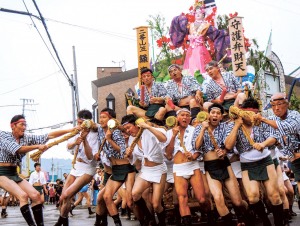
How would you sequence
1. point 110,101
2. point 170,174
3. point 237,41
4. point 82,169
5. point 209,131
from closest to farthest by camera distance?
point 209,131 < point 82,169 < point 170,174 < point 237,41 < point 110,101

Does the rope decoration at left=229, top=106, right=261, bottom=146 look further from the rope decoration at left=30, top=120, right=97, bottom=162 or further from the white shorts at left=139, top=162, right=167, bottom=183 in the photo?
the rope decoration at left=30, top=120, right=97, bottom=162

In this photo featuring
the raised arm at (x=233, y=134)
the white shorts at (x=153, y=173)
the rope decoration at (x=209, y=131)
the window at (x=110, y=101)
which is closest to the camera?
the raised arm at (x=233, y=134)

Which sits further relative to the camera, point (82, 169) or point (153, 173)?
point (82, 169)

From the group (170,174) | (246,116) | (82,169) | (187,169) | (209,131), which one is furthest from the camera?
(170,174)

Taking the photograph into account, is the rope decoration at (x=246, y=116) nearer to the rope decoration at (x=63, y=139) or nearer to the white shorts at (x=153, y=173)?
the white shorts at (x=153, y=173)

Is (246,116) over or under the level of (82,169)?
over

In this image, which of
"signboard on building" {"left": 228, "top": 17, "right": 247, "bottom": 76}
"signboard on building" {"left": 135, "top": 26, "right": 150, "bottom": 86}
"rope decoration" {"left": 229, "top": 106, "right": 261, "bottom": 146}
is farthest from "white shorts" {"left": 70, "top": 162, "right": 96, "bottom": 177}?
"signboard on building" {"left": 135, "top": 26, "right": 150, "bottom": 86}

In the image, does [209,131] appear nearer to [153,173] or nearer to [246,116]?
[246,116]

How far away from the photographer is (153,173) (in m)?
8.62

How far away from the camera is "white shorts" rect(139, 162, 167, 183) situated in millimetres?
8586

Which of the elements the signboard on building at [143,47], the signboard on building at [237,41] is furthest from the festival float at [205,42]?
the signboard on building at [143,47]

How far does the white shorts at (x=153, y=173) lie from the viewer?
28.2 ft

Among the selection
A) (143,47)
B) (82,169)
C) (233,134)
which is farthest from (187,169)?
(143,47)

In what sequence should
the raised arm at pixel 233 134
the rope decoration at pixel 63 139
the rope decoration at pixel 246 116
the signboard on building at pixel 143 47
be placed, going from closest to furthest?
the rope decoration at pixel 246 116, the raised arm at pixel 233 134, the rope decoration at pixel 63 139, the signboard on building at pixel 143 47
